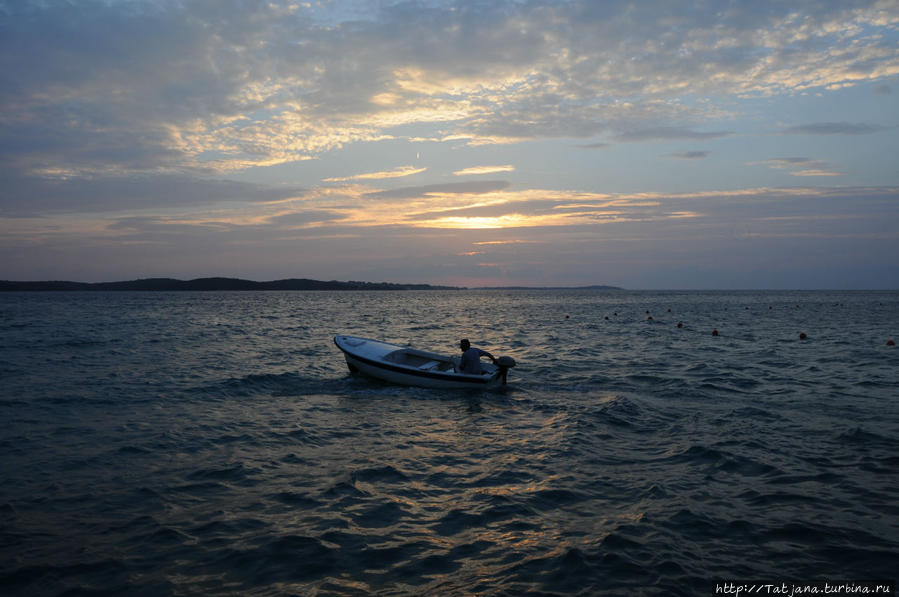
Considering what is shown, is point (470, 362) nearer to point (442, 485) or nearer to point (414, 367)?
point (414, 367)

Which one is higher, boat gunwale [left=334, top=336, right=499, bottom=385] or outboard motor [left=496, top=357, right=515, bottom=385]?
outboard motor [left=496, top=357, right=515, bottom=385]

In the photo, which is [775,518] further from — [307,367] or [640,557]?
[307,367]

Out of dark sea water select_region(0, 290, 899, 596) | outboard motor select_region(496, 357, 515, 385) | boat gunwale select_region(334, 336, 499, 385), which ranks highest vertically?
outboard motor select_region(496, 357, 515, 385)

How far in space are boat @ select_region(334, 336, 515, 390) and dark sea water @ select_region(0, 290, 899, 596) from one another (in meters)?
0.46

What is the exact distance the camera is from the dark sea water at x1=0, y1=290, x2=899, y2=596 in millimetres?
6723

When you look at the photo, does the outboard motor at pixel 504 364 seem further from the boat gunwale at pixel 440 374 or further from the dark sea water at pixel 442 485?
the dark sea water at pixel 442 485

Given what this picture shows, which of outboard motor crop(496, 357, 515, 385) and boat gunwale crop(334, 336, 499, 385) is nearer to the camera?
boat gunwale crop(334, 336, 499, 385)

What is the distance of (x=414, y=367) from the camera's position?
19.7 metres

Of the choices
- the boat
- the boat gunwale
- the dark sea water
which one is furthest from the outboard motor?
the dark sea water

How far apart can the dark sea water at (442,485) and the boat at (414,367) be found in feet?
1.51

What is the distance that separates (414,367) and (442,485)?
10.0 meters

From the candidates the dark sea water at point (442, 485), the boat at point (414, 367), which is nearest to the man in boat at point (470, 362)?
the boat at point (414, 367)

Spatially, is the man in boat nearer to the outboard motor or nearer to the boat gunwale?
the boat gunwale

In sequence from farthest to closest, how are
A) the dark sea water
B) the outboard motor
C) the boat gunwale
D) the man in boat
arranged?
the man in boat
the outboard motor
the boat gunwale
the dark sea water
